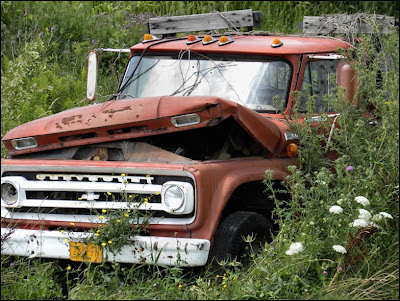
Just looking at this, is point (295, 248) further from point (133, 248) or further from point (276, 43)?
point (276, 43)

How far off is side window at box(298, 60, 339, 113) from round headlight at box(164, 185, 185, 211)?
1.86m

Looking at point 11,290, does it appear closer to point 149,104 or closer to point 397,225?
point 149,104

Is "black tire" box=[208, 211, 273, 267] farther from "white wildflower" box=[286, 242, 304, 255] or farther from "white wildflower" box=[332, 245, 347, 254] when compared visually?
"white wildflower" box=[332, 245, 347, 254]

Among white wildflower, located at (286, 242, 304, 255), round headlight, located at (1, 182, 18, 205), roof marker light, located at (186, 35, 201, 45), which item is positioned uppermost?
roof marker light, located at (186, 35, 201, 45)

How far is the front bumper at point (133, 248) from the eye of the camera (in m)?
5.21

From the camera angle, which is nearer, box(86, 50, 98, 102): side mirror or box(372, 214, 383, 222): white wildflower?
box(372, 214, 383, 222): white wildflower

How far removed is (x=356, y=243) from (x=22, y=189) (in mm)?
2342

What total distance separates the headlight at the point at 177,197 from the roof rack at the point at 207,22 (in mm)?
3123

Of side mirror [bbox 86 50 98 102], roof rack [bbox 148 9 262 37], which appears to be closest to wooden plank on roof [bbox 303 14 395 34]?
roof rack [bbox 148 9 262 37]

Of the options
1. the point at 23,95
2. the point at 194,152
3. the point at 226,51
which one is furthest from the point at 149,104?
the point at 23,95

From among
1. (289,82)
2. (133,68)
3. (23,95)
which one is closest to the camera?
(289,82)

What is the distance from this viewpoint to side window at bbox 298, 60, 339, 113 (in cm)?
678

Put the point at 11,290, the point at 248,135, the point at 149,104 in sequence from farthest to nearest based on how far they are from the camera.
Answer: the point at 248,135 < the point at 149,104 < the point at 11,290

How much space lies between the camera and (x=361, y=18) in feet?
27.0
